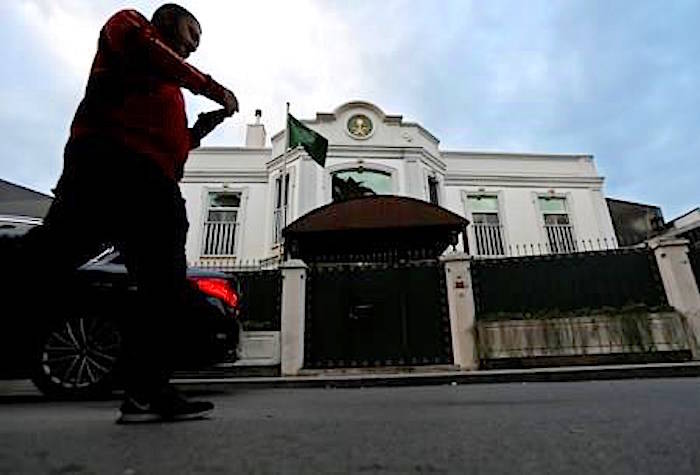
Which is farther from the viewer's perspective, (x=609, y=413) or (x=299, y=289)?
(x=299, y=289)

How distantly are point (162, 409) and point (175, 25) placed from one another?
1.84 meters

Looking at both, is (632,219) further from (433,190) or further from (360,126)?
(360,126)

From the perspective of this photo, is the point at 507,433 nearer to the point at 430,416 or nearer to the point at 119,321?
the point at 430,416

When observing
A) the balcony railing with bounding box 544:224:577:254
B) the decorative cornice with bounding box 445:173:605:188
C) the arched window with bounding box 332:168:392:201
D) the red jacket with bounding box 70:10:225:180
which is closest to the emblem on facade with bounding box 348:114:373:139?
the arched window with bounding box 332:168:392:201

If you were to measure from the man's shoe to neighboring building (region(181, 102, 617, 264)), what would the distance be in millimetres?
12064

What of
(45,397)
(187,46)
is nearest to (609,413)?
(187,46)

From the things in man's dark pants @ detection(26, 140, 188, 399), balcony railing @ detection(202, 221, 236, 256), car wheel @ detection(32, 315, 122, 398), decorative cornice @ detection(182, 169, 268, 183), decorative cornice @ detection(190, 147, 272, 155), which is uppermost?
decorative cornice @ detection(190, 147, 272, 155)

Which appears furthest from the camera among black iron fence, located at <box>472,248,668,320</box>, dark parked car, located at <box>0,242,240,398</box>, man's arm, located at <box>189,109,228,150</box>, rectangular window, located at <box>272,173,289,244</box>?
rectangular window, located at <box>272,173,289,244</box>

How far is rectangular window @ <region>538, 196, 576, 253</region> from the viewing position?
16312mm

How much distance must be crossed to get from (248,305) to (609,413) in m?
7.50

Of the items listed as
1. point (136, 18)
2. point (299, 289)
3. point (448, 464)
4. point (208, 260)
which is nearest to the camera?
point (448, 464)

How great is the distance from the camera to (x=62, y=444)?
1.55 metres

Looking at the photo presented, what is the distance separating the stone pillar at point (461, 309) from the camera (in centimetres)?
773

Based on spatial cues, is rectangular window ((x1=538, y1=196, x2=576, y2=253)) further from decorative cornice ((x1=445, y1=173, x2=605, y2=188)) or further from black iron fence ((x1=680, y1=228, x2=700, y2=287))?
black iron fence ((x1=680, y1=228, x2=700, y2=287))
